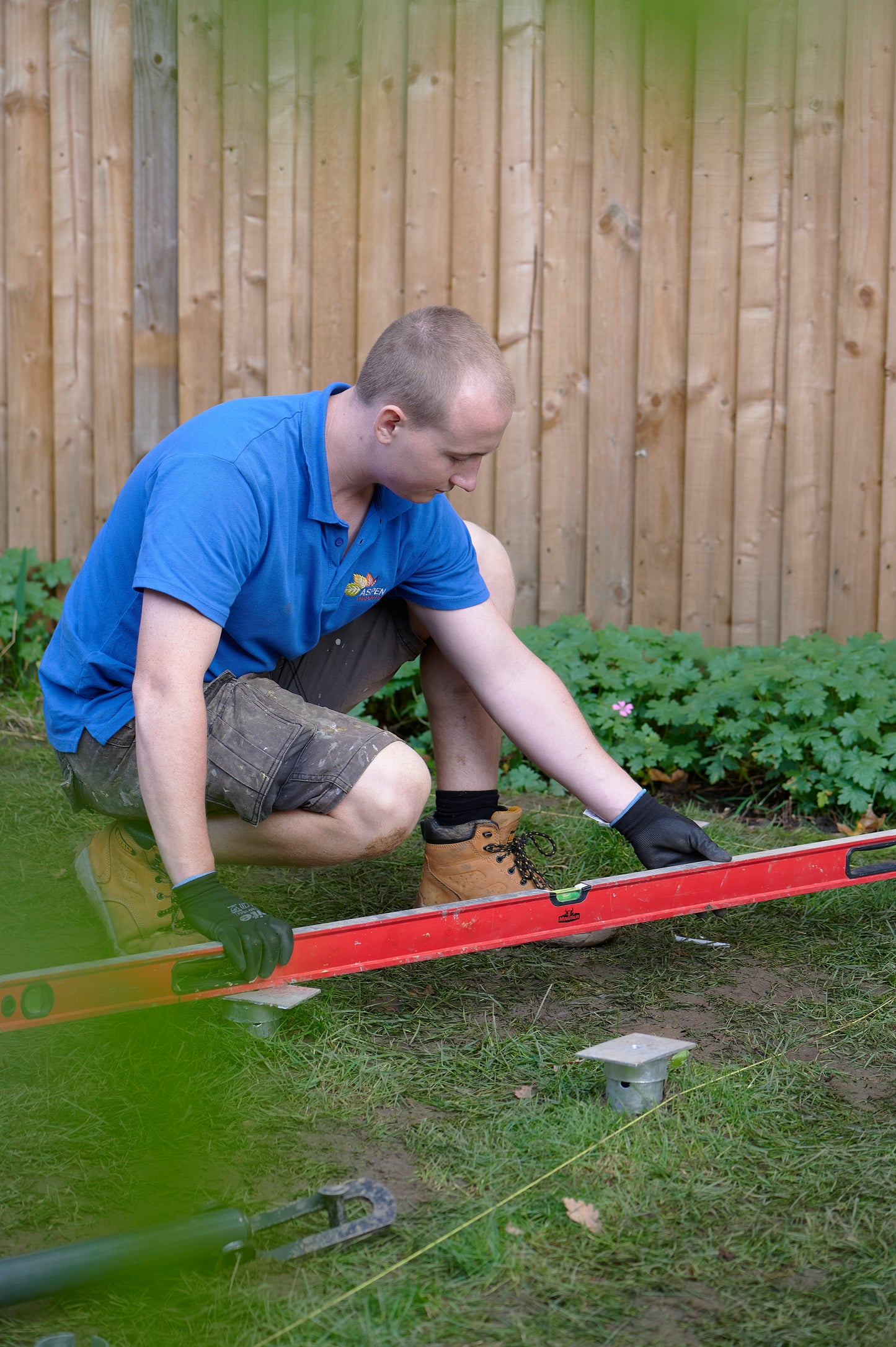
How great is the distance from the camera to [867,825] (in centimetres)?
333

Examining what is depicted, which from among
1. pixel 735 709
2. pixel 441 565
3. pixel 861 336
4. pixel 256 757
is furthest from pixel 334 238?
pixel 256 757

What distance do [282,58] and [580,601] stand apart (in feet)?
12.4

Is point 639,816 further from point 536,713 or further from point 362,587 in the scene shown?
point 362,587

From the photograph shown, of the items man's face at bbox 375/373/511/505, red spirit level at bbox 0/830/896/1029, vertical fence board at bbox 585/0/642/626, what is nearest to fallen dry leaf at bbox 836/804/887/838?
red spirit level at bbox 0/830/896/1029

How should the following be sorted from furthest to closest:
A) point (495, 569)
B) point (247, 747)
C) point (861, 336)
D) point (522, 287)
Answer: point (522, 287), point (861, 336), point (495, 569), point (247, 747)

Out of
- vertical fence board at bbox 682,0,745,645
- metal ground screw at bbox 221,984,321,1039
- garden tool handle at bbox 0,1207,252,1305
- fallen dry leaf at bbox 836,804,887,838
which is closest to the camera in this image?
garden tool handle at bbox 0,1207,252,1305

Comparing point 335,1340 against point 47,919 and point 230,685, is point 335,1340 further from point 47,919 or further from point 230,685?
point 47,919

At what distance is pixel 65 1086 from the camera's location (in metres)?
1.89

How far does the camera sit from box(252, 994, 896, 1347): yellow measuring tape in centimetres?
133

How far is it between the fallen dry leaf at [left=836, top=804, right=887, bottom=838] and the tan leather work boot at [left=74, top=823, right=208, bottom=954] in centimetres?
185

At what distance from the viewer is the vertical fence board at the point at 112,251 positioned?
4.48 metres

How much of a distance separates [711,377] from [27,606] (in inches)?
104

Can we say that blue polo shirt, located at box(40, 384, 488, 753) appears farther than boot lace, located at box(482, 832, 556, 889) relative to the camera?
No

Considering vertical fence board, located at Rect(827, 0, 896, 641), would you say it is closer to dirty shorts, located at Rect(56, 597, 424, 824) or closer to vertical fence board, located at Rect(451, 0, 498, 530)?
vertical fence board, located at Rect(451, 0, 498, 530)
